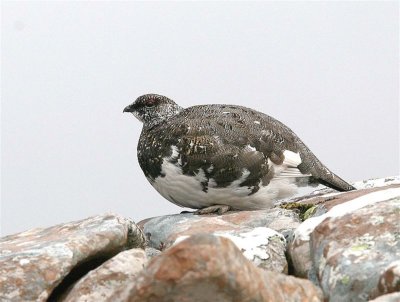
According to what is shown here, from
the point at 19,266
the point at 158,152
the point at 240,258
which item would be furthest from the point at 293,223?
the point at 240,258

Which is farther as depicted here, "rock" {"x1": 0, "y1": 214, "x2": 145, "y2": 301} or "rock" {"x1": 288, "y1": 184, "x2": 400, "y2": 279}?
"rock" {"x1": 288, "y1": 184, "x2": 400, "y2": 279}

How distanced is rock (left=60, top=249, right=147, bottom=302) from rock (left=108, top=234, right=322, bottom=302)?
112cm

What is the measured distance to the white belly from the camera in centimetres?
869

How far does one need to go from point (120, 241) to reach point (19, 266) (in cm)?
87

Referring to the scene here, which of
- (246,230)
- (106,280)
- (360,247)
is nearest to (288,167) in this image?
(246,230)

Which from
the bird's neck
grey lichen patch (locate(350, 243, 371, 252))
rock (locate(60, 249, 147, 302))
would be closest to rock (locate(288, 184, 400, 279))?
grey lichen patch (locate(350, 243, 371, 252))

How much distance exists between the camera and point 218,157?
8672 mm

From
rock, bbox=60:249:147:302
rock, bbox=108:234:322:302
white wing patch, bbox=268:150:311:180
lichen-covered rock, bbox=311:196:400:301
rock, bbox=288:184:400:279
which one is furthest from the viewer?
white wing patch, bbox=268:150:311:180

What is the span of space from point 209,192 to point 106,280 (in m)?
3.53

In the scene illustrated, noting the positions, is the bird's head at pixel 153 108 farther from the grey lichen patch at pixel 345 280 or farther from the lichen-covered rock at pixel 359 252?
the grey lichen patch at pixel 345 280

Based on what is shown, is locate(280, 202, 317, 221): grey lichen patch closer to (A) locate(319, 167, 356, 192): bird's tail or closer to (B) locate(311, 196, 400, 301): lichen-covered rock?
(A) locate(319, 167, 356, 192): bird's tail

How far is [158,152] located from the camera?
8883 mm

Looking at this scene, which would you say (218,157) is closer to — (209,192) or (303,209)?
(209,192)

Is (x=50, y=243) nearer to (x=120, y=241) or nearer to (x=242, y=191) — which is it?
(x=120, y=241)
